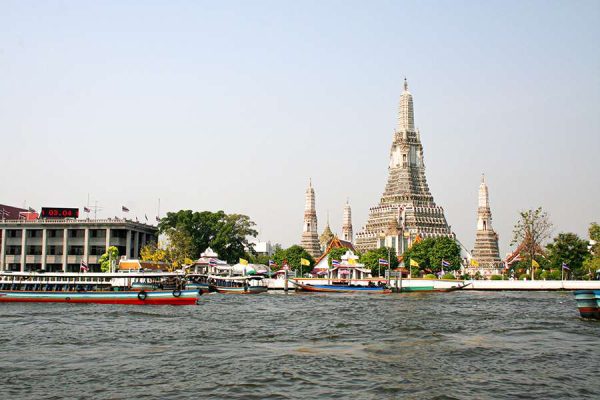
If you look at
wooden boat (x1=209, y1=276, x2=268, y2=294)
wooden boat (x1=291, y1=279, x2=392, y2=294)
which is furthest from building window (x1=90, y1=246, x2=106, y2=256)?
wooden boat (x1=291, y1=279, x2=392, y2=294)

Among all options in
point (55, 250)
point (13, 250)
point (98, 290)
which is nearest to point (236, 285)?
point (98, 290)

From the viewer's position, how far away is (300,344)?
1184 inches

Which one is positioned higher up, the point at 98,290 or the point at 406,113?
the point at 406,113

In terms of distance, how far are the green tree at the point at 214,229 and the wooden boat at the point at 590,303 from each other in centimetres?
7144

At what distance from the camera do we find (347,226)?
178250mm

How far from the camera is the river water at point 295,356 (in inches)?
798

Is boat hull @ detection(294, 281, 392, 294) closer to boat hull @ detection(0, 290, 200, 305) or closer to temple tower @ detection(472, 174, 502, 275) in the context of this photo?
boat hull @ detection(0, 290, 200, 305)

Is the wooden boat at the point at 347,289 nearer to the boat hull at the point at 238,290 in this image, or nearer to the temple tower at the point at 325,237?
the boat hull at the point at 238,290

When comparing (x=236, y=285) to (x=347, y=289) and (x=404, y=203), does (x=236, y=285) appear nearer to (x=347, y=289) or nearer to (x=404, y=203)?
(x=347, y=289)

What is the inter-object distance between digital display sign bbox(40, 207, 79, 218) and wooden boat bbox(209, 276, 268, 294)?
31.6 meters

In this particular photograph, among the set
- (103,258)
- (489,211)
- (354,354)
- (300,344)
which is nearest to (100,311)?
(300,344)

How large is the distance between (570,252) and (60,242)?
73.8 meters

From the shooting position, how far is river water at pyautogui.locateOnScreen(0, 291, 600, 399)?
2027cm

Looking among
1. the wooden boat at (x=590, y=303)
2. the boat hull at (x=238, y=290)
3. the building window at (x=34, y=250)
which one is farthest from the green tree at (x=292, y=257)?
the wooden boat at (x=590, y=303)
